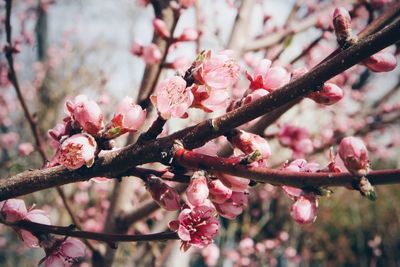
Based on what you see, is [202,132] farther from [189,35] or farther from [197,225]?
[189,35]

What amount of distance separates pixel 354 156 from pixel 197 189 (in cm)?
37

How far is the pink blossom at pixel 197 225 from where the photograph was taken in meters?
1.03

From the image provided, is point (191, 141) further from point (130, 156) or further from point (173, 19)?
point (173, 19)

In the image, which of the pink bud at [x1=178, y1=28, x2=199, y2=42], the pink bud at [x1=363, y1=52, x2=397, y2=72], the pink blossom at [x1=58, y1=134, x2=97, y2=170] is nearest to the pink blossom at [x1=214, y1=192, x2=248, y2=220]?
the pink blossom at [x1=58, y1=134, x2=97, y2=170]

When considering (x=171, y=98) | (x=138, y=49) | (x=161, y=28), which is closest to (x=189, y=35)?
(x=161, y=28)

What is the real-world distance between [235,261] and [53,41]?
30.7ft

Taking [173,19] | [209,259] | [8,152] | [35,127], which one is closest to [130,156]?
[173,19]

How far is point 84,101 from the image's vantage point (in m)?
1.07

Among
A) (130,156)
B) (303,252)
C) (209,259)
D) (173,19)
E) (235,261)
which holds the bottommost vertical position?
(303,252)

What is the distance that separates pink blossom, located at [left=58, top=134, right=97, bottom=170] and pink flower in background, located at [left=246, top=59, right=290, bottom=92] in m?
0.50

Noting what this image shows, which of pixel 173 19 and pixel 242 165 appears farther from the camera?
pixel 173 19

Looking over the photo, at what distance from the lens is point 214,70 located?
1.04 m

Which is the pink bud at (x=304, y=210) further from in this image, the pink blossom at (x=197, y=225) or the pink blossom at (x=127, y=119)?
the pink blossom at (x=127, y=119)

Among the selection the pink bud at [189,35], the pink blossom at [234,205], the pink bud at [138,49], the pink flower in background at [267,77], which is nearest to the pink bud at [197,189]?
the pink blossom at [234,205]
